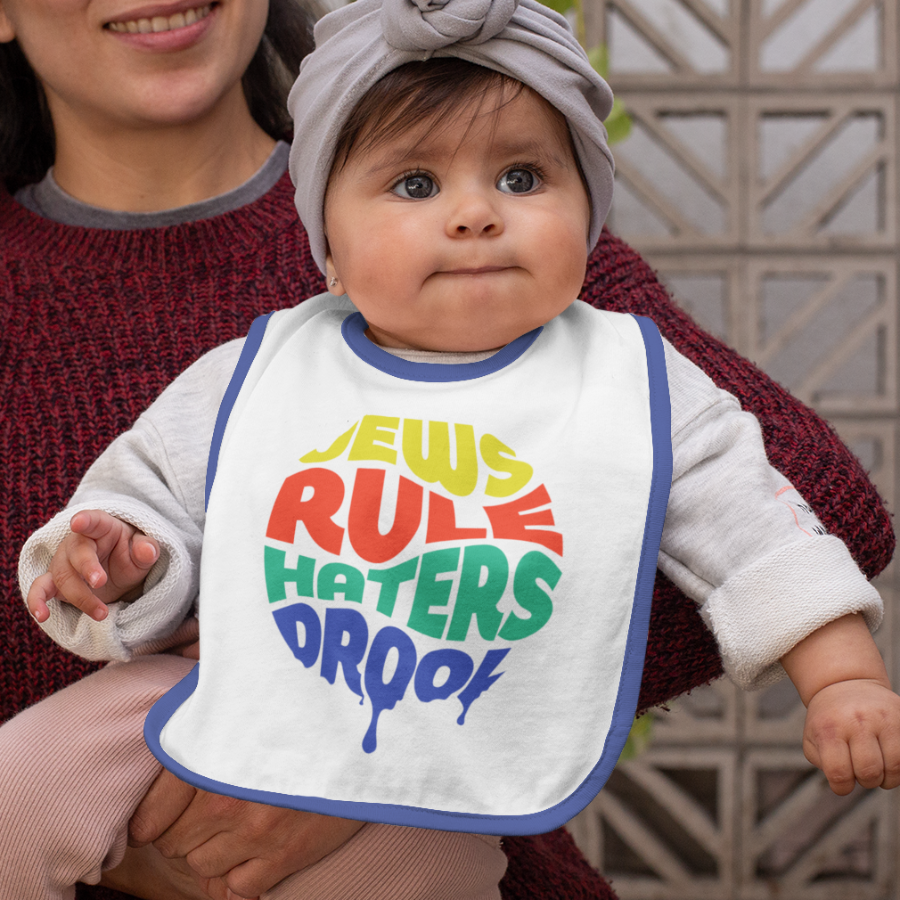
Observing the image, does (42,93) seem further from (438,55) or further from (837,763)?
(837,763)

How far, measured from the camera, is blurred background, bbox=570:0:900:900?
2596 millimetres

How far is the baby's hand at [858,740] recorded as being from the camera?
2.57 feet

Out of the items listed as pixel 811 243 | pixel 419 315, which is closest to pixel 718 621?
pixel 419 315

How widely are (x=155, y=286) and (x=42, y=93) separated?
417 millimetres

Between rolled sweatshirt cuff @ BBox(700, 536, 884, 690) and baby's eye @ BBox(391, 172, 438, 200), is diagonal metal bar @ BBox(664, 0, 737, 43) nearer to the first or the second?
baby's eye @ BBox(391, 172, 438, 200)

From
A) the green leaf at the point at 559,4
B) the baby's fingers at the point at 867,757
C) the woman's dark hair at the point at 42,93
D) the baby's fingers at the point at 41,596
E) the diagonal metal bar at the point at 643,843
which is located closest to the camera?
the baby's fingers at the point at 867,757

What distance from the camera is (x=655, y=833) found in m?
2.98

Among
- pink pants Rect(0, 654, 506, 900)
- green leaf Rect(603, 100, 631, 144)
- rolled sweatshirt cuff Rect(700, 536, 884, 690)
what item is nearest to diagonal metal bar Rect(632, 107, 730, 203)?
green leaf Rect(603, 100, 631, 144)

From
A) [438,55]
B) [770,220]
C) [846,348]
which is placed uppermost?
[438,55]

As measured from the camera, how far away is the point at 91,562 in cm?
88

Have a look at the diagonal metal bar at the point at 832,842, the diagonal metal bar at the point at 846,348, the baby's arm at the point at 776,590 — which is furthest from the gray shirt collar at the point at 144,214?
the diagonal metal bar at the point at 832,842

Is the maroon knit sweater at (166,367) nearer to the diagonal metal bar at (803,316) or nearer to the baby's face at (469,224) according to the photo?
the baby's face at (469,224)

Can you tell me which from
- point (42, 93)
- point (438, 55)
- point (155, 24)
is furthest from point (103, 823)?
point (42, 93)

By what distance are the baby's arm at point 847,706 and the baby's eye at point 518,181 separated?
452 mm
